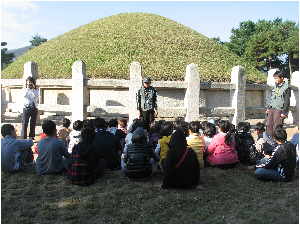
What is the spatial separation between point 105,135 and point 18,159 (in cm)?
155

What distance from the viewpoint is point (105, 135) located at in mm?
4910

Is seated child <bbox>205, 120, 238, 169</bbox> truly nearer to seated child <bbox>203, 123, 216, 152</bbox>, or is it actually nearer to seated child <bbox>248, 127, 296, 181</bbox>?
seated child <bbox>203, 123, 216, 152</bbox>

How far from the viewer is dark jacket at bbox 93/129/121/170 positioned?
190 inches

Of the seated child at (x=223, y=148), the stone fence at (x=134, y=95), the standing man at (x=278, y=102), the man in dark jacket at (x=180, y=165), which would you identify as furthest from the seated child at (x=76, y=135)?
the standing man at (x=278, y=102)

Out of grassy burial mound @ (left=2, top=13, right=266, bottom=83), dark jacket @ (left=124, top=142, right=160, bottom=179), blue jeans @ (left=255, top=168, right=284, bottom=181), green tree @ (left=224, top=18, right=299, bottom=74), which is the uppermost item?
green tree @ (left=224, top=18, right=299, bottom=74)

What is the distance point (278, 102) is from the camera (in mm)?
6473

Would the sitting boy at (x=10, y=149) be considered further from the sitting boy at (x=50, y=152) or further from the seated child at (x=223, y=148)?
the seated child at (x=223, y=148)

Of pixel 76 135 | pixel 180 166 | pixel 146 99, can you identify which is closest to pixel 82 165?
pixel 76 135

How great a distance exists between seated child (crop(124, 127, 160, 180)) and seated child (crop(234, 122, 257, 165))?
193 cm

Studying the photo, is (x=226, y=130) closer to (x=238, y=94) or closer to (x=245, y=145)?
(x=245, y=145)

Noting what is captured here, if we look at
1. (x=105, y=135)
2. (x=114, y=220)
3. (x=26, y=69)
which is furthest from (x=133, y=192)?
(x=26, y=69)

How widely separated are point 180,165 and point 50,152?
2.18 m

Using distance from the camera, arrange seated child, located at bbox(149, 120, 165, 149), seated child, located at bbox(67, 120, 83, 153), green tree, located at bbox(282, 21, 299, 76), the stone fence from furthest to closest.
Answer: green tree, located at bbox(282, 21, 299, 76), the stone fence, seated child, located at bbox(149, 120, 165, 149), seated child, located at bbox(67, 120, 83, 153)

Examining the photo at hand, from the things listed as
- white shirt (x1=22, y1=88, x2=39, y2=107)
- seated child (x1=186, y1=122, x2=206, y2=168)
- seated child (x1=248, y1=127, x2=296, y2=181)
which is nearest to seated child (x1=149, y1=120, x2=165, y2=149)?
seated child (x1=186, y1=122, x2=206, y2=168)
